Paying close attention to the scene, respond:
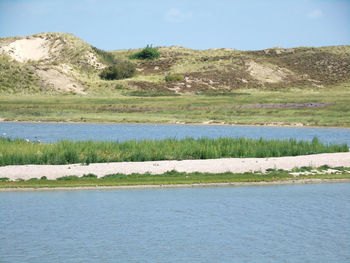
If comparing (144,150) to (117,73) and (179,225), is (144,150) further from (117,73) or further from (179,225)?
(117,73)

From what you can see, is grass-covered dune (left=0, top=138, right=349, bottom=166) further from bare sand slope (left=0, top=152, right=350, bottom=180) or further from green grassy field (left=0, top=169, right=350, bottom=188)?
green grassy field (left=0, top=169, right=350, bottom=188)

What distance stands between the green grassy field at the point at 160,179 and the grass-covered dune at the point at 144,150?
11.1ft

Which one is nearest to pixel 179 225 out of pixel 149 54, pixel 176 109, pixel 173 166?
pixel 173 166

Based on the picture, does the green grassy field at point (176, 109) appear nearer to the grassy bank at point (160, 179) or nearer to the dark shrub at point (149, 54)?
the grassy bank at point (160, 179)

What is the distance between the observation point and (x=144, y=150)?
30688mm

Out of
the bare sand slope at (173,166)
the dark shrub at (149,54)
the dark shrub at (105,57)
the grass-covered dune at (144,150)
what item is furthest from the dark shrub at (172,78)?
the bare sand slope at (173,166)

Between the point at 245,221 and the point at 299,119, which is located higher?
the point at 299,119

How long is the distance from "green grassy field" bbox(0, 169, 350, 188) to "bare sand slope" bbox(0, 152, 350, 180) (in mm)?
835

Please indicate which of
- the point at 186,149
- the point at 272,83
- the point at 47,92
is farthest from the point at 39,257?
the point at 272,83

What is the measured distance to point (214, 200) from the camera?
22.3 m

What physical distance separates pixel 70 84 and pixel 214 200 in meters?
81.4

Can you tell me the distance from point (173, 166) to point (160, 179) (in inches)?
102

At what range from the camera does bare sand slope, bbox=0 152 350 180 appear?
26.9 m

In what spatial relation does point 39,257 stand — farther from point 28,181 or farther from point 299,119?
point 299,119
